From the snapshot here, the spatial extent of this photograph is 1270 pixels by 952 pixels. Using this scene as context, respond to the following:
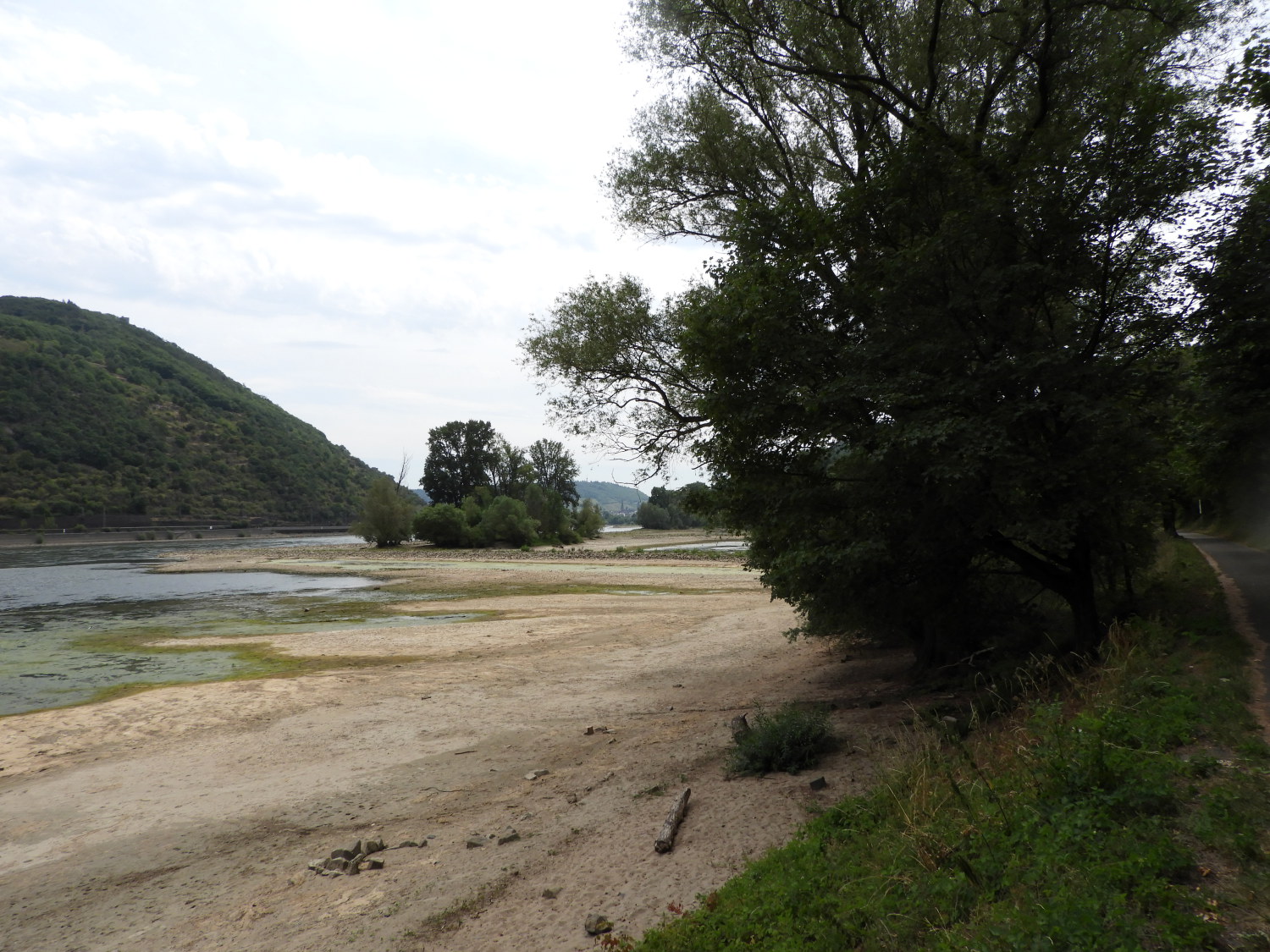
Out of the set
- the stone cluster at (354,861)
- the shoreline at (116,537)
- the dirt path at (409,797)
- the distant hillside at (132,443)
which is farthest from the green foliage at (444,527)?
the stone cluster at (354,861)

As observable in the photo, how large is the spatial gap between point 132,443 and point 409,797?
525 ft

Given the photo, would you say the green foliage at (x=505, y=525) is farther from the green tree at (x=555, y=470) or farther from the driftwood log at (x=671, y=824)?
the driftwood log at (x=671, y=824)

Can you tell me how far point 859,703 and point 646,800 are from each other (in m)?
4.77

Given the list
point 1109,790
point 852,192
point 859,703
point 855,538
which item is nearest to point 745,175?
point 852,192

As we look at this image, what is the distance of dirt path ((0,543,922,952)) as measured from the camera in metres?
6.17

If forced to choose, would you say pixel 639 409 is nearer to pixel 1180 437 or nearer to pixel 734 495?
pixel 734 495

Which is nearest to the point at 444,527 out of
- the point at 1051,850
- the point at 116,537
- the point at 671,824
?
the point at 116,537

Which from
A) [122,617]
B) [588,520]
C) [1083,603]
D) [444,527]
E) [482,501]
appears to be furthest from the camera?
[588,520]

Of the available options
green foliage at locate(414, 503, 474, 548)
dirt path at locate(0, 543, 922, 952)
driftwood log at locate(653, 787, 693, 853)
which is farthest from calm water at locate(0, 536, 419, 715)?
green foliage at locate(414, 503, 474, 548)

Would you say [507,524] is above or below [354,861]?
above

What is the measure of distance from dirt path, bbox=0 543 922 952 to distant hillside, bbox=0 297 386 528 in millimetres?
125643

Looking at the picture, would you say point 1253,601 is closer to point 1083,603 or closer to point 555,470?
point 1083,603

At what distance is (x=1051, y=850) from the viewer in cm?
432

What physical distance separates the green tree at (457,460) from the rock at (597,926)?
107 m
